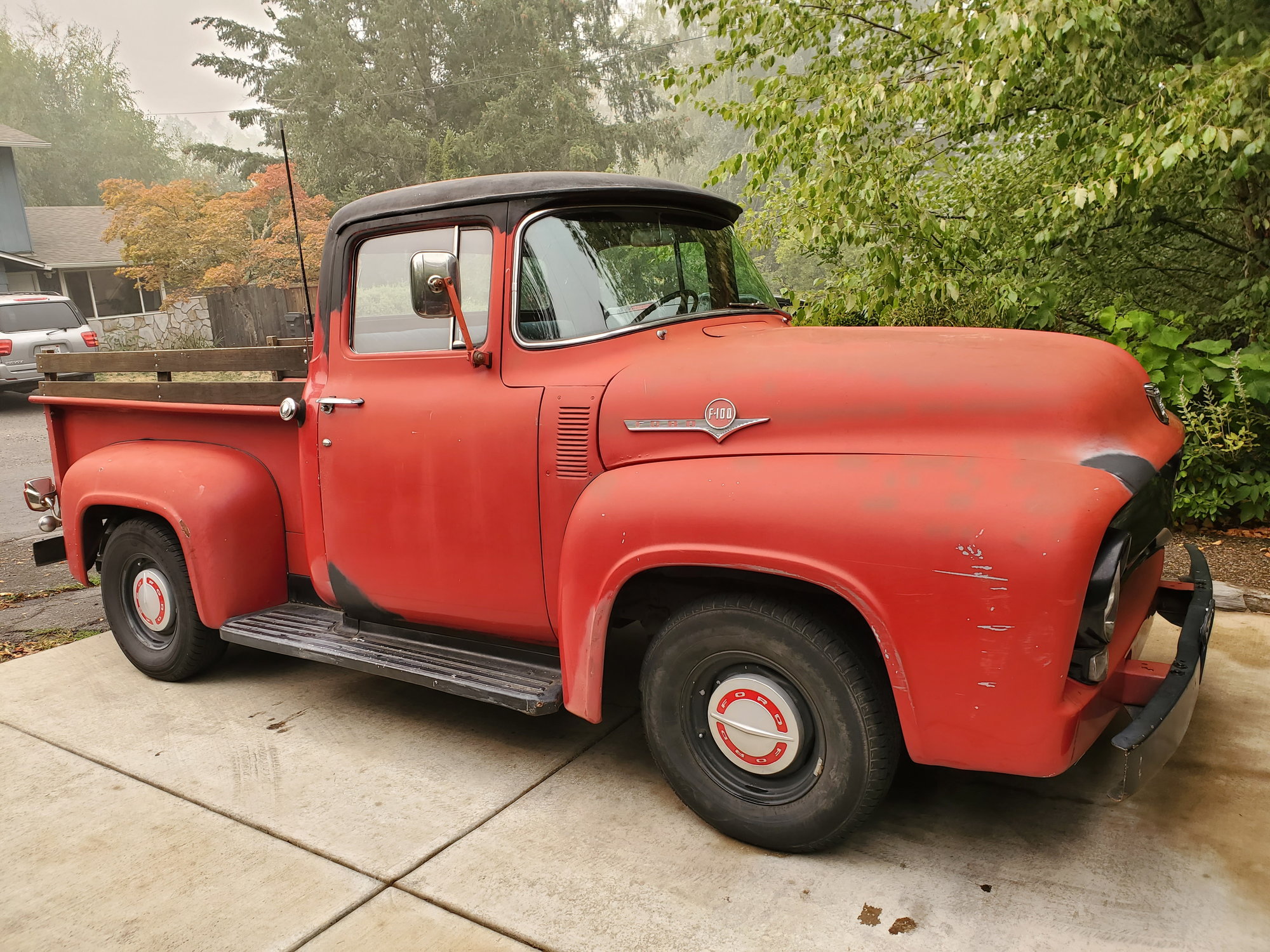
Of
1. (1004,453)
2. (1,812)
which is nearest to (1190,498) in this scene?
(1004,453)

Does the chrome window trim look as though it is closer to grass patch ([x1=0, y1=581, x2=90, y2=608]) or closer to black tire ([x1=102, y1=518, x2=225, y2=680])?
black tire ([x1=102, y1=518, x2=225, y2=680])

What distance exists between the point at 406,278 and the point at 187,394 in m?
1.43

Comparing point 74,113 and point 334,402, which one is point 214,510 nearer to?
point 334,402

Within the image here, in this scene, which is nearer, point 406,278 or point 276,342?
point 406,278

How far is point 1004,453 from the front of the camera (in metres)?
2.50

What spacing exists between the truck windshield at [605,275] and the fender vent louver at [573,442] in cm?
31

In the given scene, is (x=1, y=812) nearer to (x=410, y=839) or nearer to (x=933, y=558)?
(x=410, y=839)

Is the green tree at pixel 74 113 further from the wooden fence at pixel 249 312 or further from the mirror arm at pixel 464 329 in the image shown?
the mirror arm at pixel 464 329

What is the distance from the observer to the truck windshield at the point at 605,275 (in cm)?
332

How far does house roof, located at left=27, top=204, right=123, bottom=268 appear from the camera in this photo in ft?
100.0

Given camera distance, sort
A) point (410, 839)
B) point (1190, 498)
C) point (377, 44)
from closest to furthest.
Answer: point (410, 839) < point (1190, 498) < point (377, 44)

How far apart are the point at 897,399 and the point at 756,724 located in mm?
1061

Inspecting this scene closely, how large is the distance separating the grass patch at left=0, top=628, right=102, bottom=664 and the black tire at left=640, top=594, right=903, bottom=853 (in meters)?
3.84

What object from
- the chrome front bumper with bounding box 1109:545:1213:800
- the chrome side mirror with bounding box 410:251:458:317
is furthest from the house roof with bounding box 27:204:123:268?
the chrome front bumper with bounding box 1109:545:1213:800
